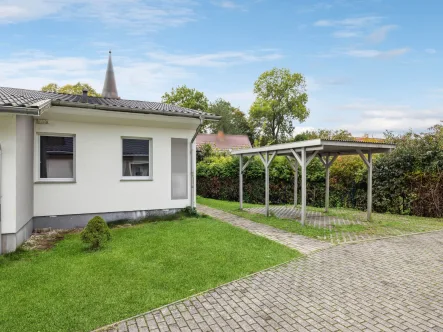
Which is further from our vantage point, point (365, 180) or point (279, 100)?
point (279, 100)

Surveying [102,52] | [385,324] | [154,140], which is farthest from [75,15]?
[385,324]

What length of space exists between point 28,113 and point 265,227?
7.08 meters

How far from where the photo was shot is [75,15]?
1178 centimetres

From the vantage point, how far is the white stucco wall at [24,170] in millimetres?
6562

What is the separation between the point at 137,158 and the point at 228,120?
41.7m

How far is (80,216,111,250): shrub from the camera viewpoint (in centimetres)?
650

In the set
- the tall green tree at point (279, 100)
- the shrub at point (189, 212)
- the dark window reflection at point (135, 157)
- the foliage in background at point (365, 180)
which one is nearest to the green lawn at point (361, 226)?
the foliage in background at point (365, 180)

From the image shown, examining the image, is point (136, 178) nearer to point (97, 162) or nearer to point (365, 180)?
point (97, 162)

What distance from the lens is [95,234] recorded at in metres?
6.53

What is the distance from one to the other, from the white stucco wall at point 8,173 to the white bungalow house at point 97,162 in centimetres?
10

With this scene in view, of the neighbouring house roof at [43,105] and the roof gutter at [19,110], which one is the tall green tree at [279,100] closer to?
the neighbouring house roof at [43,105]

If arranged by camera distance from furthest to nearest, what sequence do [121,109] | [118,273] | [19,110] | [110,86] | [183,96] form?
[183,96]
[110,86]
[121,109]
[19,110]
[118,273]

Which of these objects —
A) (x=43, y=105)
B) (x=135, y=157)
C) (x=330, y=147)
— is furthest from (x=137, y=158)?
(x=330, y=147)

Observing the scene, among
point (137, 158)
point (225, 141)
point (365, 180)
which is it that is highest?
point (225, 141)
